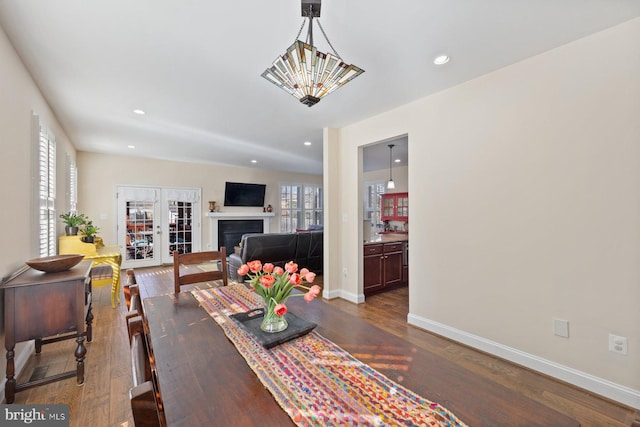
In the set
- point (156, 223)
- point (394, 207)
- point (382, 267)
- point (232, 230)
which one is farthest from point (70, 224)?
point (394, 207)

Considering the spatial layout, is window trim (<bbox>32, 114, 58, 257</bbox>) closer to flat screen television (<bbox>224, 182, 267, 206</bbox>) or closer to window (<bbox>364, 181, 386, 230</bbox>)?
flat screen television (<bbox>224, 182, 267, 206</bbox>)

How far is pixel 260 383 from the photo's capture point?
932mm

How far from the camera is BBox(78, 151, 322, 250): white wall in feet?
18.7

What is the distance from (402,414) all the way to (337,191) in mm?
3430

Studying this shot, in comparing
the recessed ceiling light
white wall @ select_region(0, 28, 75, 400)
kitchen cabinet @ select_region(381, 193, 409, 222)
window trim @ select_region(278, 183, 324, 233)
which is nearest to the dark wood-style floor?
white wall @ select_region(0, 28, 75, 400)

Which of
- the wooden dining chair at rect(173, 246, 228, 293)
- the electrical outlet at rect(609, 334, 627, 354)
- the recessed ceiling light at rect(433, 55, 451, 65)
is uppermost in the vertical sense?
the recessed ceiling light at rect(433, 55, 451, 65)

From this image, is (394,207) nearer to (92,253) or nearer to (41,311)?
(92,253)

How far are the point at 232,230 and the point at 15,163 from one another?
5384mm

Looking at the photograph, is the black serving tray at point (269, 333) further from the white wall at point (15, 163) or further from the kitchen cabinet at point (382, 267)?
the kitchen cabinet at point (382, 267)

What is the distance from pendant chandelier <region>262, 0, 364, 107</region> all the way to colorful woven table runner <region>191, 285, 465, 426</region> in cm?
133

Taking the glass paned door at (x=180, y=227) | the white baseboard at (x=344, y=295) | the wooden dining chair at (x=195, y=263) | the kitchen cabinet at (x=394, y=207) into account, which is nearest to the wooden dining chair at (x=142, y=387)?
the wooden dining chair at (x=195, y=263)

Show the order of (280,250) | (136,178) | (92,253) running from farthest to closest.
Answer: (136,178), (280,250), (92,253)

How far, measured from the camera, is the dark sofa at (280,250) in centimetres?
458

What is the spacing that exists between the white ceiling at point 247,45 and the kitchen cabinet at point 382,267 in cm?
201
